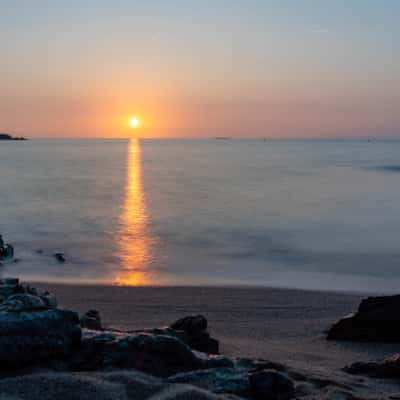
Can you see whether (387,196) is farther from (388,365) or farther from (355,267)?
(388,365)

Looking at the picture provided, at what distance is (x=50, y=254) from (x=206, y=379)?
11.7 metres

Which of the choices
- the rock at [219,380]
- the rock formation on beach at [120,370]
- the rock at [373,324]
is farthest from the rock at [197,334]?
the rock at [373,324]

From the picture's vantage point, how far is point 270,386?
433 cm

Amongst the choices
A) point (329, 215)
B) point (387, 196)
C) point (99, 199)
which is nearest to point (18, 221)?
point (99, 199)

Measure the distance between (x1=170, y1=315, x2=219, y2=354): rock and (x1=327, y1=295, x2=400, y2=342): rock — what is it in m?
1.81

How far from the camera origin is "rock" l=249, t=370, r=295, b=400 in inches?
168

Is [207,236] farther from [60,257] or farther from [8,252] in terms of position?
[8,252]

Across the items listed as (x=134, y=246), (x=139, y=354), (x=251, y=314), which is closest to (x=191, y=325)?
(x=139, y=354)

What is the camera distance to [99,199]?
33375 mm

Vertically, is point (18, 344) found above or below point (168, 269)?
above

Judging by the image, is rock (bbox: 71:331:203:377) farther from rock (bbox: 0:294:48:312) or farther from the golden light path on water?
the golden light path on water

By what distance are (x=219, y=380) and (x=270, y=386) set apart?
1.23ft

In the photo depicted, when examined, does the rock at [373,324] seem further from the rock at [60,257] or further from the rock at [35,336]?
the rock at [60,257]

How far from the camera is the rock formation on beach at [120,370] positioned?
13.4ft
